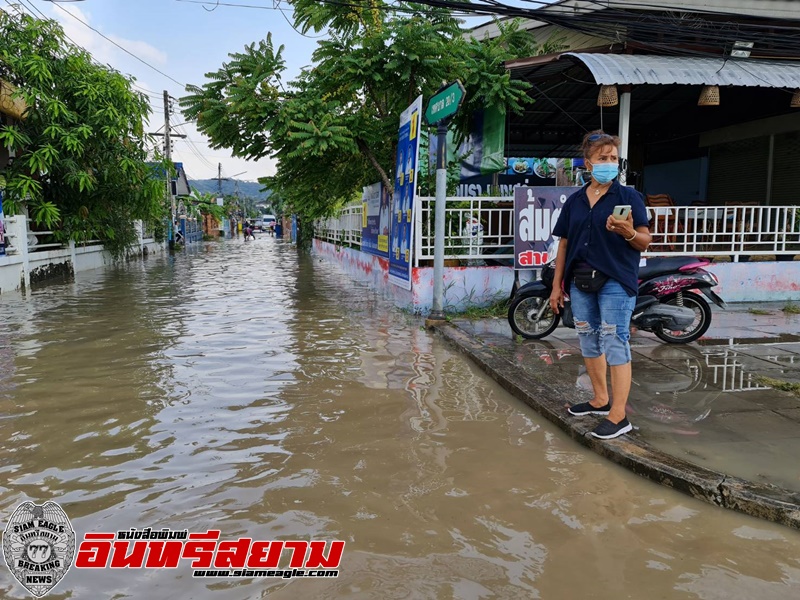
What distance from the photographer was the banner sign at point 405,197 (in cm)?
833

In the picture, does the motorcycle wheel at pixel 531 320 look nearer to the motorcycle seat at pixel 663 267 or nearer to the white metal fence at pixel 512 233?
the motorcycle seat at pixel 663 267

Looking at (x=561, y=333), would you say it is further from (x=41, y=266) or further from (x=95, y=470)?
(x=41, y=266)

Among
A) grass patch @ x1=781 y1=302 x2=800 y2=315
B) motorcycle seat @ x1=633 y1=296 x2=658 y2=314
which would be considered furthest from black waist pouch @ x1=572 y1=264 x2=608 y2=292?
grass patch @ x1=781 y1=302 x2=800 y2=315

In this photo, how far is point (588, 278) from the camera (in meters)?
3.78

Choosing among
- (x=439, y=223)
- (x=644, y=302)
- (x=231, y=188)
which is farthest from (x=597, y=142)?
(x=231, y=188)

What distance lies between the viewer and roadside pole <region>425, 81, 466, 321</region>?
7070mm

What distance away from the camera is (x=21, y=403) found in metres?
4.64

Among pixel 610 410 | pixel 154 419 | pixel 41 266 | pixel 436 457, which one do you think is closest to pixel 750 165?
pixel 610 410

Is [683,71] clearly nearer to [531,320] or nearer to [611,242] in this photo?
[531,320]

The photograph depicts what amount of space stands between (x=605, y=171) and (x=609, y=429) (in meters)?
1.55

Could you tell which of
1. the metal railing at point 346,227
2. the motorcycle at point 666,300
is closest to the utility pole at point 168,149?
the metal railing at point 346,227

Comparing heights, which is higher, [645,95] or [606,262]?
[645,95]

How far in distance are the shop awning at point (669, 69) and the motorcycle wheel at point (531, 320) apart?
327cm

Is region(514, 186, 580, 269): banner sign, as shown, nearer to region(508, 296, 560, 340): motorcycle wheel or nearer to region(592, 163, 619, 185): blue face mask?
region(508, 296, 560, 340): motorcycle wheel
